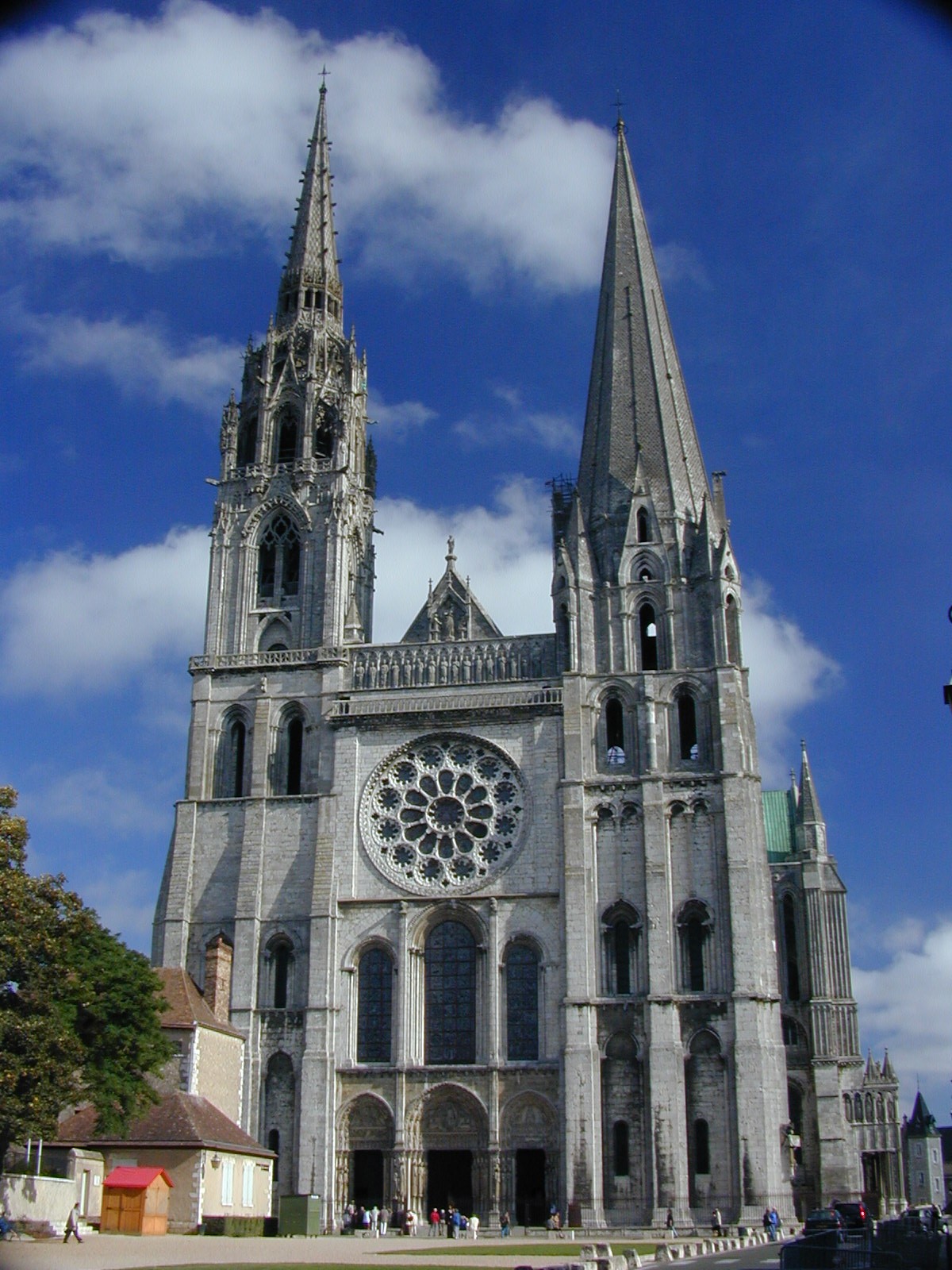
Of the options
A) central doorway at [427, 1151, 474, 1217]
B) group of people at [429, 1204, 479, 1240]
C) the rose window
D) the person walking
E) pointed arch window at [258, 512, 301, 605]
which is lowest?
group of people at [429, 1204, 479, 1240]

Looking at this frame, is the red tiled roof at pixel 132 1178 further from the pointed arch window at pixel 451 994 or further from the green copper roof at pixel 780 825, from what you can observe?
the green copper roof at pixel 780 825

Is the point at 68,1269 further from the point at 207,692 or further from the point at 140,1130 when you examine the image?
the point at 207,692

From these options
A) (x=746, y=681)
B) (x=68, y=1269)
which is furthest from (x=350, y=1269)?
(x=746, y=681)

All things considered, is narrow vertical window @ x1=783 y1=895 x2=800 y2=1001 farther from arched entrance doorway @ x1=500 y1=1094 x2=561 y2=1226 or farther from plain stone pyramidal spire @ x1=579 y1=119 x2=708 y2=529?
plain stone pyramidal spire @ x1=579 y1=119 x2=708 y2=529

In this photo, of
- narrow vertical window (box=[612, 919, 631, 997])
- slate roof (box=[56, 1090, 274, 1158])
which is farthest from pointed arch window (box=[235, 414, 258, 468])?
slate roof (box=[56, 1090, 274, 1158])

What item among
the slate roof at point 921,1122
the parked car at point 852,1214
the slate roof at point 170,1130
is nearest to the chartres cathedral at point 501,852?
the slate roof at point 170,1130

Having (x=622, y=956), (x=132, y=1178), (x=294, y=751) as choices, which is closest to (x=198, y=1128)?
(x=132, y=1178)

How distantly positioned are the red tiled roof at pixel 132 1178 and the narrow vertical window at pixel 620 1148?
51.6 ft

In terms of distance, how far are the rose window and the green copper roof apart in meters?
20.0

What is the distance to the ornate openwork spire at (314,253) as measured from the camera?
2547 inches

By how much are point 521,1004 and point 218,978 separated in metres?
10.5

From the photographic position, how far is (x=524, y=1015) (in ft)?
164

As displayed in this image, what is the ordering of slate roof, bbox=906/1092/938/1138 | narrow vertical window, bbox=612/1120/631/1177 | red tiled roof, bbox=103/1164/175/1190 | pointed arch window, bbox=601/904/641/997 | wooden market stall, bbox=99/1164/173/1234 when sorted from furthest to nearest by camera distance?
slate roof, bbox=906/1092/938/1138
pointed arch window, bbox=601/904/641/997
narrow vertical window, bbox=612/1120/631/1177
red tiled roof, bbox=103/1164/175/1190
wooden market stall, bbox=99/1164/173/1234

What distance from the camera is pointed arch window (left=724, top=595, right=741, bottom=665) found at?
2108 inches
